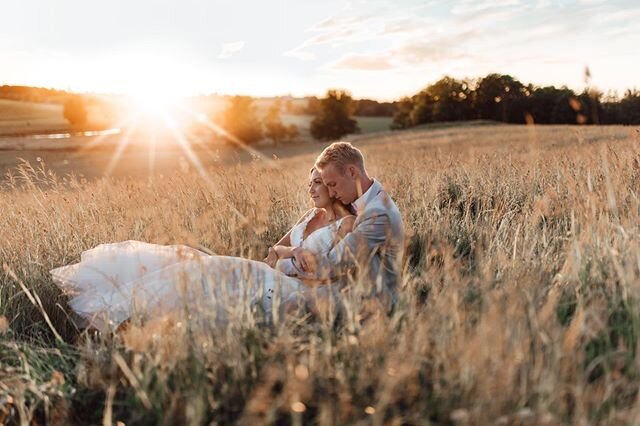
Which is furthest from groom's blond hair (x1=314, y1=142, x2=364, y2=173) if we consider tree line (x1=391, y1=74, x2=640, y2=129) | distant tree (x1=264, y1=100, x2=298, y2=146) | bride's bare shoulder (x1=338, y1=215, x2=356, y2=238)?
tree line (x1=391, y1=74, x2=640, y2=129)

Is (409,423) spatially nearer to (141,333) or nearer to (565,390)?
(565,390)

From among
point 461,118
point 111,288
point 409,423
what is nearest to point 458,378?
point 409,423

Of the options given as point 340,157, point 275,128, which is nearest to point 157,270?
point 340,157

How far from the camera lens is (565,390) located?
7.27 feet

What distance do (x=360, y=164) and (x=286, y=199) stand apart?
9.18ft

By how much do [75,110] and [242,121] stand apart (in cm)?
1851

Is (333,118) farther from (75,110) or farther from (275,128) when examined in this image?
(75,110)

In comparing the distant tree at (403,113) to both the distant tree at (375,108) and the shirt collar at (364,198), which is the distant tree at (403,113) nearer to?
the distant tree at (375,108)

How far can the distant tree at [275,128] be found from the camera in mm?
62312

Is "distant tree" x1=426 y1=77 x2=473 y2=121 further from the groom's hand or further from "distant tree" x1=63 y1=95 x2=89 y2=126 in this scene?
the groom's hand

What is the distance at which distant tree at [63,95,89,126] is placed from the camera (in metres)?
46.6

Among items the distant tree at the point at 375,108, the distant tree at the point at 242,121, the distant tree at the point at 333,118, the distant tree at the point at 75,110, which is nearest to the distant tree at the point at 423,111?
the distant tree at the point at 333,118

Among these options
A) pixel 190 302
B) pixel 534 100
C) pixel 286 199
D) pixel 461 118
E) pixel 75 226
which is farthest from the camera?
pixel 461 118

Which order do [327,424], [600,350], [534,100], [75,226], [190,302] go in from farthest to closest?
[534,100]
[75,226]
[190,302]
[600,350]
[327,424]
